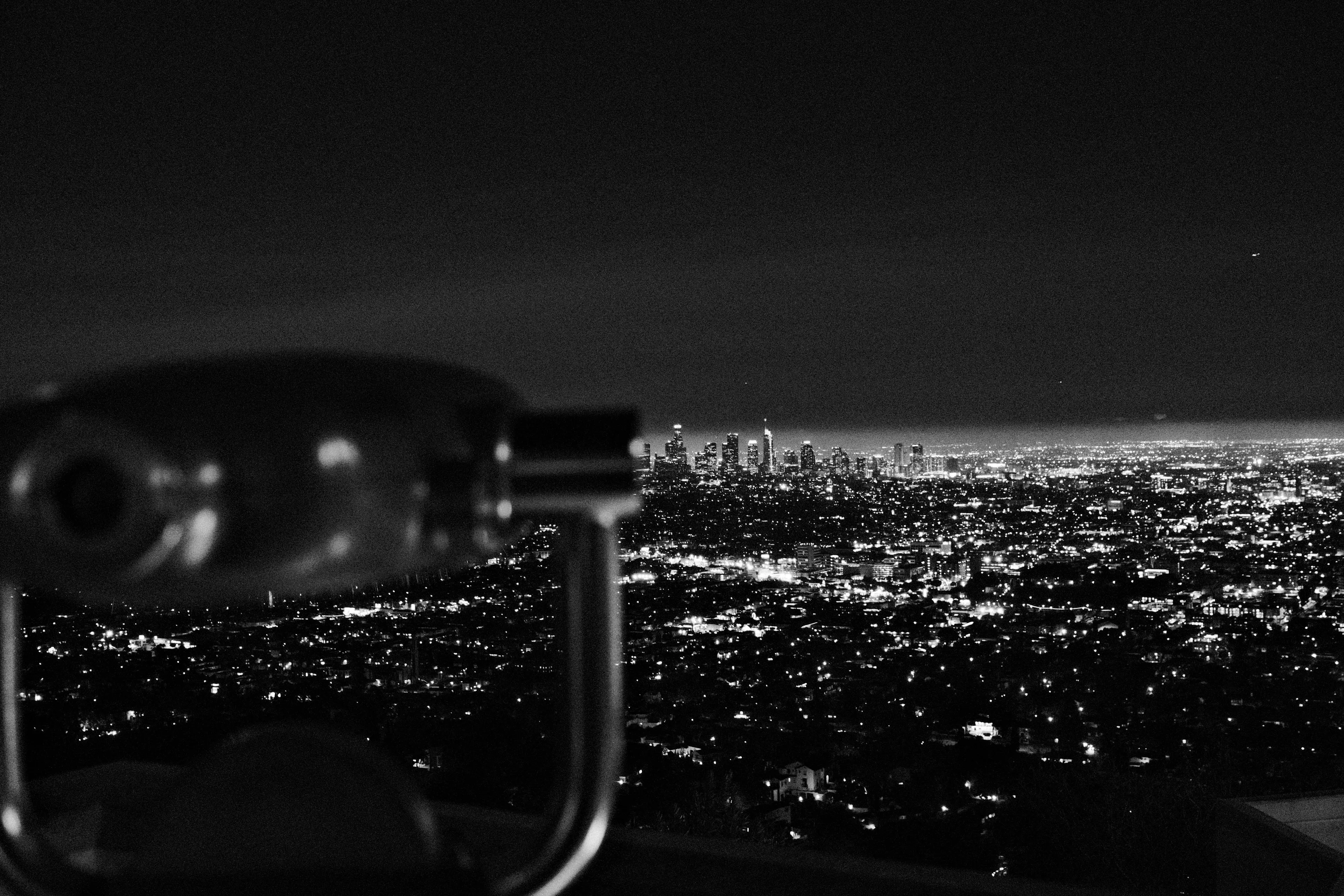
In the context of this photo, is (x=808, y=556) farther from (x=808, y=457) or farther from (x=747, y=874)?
(x=747, y=874)

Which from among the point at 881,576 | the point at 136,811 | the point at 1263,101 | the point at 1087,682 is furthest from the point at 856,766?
the point at 136,811

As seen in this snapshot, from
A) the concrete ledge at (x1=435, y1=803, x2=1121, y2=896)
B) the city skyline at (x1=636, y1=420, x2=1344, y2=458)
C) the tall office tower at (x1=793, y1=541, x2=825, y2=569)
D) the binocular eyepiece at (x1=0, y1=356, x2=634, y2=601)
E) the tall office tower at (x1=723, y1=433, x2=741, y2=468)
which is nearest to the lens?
the binocular eyepiece at (x1=0, y1=356, x2=634, y2=601)

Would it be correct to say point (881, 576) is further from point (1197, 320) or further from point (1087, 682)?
point (1197, 320)

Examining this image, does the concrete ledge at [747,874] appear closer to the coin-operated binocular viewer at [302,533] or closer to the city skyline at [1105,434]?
the coin-operated binocular viewer at [302,533]

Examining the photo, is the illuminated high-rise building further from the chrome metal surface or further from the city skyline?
the chrome metal surface

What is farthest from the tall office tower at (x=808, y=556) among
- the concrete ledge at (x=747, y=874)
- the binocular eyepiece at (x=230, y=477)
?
the binocular eyepiece at (x=230, y=477)

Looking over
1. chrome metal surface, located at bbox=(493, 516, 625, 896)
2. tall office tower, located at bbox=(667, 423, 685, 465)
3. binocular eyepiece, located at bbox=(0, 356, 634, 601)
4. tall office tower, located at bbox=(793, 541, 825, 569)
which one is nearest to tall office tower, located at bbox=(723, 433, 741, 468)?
tall office tower, located at bbox=(793, 541, 825, 569)
